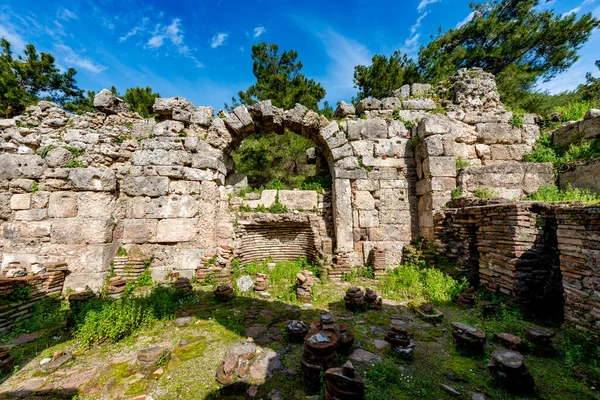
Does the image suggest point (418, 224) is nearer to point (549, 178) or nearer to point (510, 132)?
point (549, 178)

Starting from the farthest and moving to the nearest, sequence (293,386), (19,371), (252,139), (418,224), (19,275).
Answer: (252,139) → (418,224) → (19,275) → (19,371) → (293,386)

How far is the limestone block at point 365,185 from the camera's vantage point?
229 inches

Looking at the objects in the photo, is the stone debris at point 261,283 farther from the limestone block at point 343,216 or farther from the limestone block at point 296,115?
the limestone block at point 296,115

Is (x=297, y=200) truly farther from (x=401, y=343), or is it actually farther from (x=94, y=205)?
(x=94, y=205)

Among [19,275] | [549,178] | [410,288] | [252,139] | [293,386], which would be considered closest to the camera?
[293,386]

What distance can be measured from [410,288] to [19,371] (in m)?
5.39

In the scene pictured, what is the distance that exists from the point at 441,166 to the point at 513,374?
4273mm

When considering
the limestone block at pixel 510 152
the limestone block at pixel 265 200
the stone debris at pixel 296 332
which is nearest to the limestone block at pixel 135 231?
the limestone block at pixel 265 200

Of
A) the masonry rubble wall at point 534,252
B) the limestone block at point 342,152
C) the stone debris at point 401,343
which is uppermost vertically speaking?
the limestone block at point 342,152

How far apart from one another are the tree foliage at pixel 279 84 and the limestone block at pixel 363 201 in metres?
6.11

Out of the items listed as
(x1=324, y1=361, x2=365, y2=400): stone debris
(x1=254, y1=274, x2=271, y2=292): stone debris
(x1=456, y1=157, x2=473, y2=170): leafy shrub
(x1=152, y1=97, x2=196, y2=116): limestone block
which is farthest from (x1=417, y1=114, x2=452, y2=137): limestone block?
(x1=152, y1=97, x2=196, y2=116): limestone block

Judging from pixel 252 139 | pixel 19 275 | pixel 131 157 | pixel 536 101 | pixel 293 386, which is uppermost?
pixel 536 101

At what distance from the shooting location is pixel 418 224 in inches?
228

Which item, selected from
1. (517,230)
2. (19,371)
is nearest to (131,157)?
(19,371)
